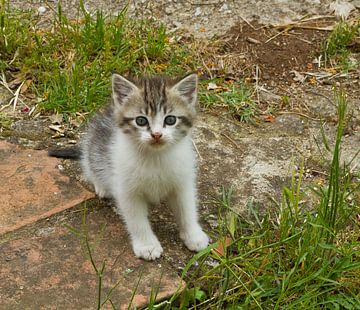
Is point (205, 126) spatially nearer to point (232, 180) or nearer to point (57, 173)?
point (232, 180)

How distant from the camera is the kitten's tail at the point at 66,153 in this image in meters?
3.90

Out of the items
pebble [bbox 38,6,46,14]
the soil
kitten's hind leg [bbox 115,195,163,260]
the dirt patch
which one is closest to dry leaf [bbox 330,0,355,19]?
the soil

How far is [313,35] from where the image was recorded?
5250mm

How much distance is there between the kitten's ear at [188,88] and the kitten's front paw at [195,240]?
26.8 inches

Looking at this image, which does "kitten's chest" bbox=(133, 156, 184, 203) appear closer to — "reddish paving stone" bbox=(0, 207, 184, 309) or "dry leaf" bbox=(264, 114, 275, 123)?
"reddish paving stone" bbox=(0, 207, 184, 309)

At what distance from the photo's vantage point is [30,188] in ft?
11.9

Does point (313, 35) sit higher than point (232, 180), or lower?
higher

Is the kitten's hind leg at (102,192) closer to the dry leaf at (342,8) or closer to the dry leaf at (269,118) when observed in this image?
the dry leaf at (269,118)

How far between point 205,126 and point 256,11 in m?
1.63

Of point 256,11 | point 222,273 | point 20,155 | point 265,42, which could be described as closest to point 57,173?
point 20,155

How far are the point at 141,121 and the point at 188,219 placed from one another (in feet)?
1.88

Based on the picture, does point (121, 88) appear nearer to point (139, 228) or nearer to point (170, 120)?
point (170, 120)

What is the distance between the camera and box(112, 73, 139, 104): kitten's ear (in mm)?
3303

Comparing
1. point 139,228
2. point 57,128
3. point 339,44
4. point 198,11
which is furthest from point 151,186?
point 198,11
